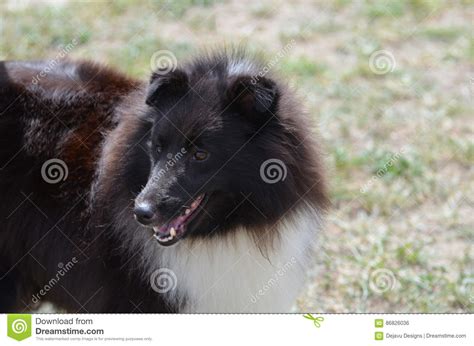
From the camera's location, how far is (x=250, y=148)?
13.8ft

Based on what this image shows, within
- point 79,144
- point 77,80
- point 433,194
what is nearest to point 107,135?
point 79,144

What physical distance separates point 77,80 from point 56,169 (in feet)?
2.05

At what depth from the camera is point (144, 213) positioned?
3.92 metres

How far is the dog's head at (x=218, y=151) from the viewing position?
4.11 meters

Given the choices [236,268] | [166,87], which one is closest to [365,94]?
[236,268]

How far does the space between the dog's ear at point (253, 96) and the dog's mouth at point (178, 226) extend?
0.53 metres

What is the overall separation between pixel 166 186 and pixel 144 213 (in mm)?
208

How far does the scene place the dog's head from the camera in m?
4.11

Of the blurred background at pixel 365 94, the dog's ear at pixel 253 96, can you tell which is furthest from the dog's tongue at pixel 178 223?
the blurred background at pixel 365 94

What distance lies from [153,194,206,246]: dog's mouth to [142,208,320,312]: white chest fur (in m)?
0.25

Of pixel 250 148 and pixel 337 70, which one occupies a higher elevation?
pixel 250 148
